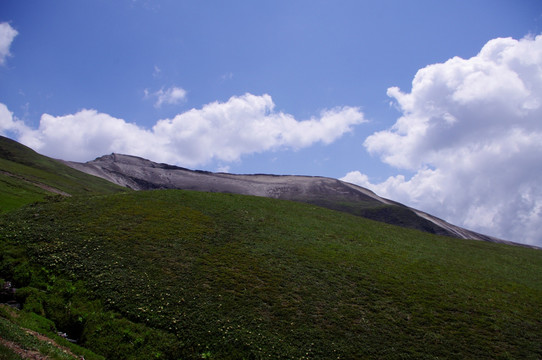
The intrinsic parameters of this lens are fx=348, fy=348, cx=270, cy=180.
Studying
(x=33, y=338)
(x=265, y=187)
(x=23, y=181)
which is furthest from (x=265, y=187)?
(x=33, y=338)

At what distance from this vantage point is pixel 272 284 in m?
27.7

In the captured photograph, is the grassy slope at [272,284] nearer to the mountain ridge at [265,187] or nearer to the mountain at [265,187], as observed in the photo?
the mountain ridge at [265,187]

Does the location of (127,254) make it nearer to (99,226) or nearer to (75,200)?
(99,226)

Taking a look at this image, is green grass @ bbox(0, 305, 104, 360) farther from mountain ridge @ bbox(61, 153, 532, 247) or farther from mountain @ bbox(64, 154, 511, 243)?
mountain ridge @ bbox(61, 153, 532, 247)

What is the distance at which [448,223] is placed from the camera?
16288 cm

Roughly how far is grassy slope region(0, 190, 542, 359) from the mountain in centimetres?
11062

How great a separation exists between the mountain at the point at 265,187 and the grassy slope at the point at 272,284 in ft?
363

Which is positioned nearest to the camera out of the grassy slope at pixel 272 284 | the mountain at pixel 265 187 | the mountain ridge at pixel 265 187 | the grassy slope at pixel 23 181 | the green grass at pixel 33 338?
the green grass at pixel 33 338

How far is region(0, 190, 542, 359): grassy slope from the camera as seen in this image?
22.0 metres

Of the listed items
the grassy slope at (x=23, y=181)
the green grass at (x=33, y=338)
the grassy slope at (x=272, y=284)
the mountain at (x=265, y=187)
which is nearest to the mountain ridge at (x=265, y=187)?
the mountain at (x=265, y=187)

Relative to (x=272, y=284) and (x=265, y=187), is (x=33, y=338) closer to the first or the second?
(x=272, y=284)

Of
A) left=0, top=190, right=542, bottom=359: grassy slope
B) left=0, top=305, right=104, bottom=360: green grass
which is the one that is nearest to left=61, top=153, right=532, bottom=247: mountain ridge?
left=0, top=190, right=542, bottom=359: grassy slope

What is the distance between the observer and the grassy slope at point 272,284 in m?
22.0

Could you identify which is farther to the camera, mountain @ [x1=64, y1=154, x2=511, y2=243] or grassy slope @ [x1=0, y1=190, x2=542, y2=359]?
mountain @ [x1=64, y1=154, x2=511, y2=243]
